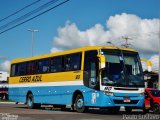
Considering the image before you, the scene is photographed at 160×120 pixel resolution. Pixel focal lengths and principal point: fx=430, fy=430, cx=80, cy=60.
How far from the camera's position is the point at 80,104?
22.8 m

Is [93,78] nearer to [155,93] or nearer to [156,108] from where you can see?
[156,108]

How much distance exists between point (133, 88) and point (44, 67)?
7.57m

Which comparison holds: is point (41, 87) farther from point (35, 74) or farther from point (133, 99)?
point (133, 99)

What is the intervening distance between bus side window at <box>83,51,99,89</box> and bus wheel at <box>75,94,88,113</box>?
1.07 meters

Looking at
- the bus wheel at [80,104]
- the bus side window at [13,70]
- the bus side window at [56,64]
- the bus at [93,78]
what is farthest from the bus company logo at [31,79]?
the bus wheel at [80,104]

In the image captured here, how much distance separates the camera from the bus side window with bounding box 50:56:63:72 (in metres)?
24.9

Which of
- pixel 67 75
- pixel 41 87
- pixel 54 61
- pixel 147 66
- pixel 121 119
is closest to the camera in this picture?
pixel 121 119

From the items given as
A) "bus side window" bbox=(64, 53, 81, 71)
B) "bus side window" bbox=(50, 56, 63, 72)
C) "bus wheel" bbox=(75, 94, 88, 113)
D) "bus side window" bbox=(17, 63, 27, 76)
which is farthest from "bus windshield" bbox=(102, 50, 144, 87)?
"bus side window" bbox=(17, 63, 27, 76)

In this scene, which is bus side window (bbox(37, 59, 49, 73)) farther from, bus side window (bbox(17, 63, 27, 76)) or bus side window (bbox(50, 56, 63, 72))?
bus side window (bbox(17, 63, 27, 76))

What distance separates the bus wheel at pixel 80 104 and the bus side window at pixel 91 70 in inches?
42.1

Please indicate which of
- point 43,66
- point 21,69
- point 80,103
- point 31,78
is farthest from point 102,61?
point 21,69

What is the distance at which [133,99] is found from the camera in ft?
70.3

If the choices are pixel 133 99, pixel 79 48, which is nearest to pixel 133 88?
pixel 133 99

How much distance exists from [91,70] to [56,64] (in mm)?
4122
